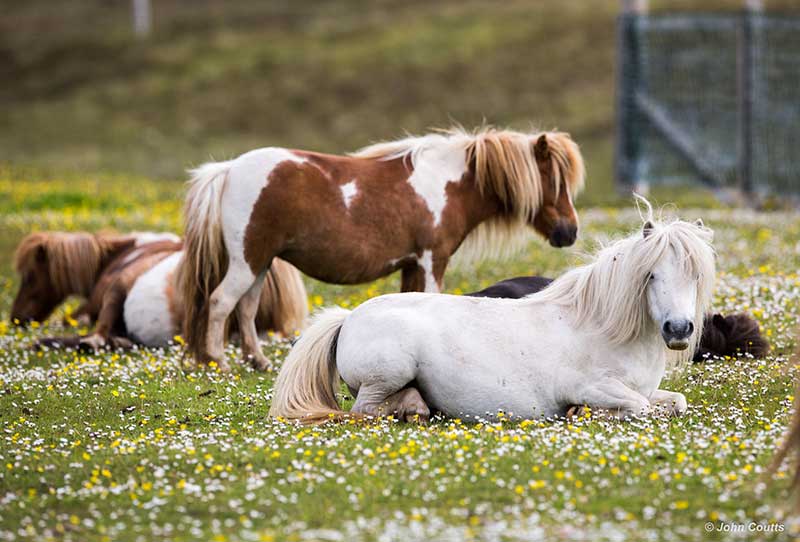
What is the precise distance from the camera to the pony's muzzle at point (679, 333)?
818 centimetres

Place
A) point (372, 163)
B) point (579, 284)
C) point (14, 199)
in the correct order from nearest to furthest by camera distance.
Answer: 1. point (579, 284)
2. point (372, 163)
3. point (14, 199)

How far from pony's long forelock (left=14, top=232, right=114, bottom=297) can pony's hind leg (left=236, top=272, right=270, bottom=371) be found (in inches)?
183

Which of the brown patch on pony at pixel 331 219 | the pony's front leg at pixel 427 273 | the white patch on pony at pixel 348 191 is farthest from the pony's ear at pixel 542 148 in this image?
the white patch on pony at pixel 348 191

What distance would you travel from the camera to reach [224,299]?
11.3 meters

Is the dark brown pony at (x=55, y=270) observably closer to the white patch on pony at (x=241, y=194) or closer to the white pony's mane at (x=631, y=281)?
the white patch on pony at (x=241, y=194)

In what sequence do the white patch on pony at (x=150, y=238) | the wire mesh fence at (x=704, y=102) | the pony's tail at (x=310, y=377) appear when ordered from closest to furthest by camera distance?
the pony's tail at (x=310, y=377)
the white patch on pony at (x=150, y=238)
the wire mesh fence at (x=704, y=102)

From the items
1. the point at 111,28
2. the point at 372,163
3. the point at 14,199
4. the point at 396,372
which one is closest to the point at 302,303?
the point at 372,163

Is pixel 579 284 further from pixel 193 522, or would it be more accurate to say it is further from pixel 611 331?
pixel 193 522

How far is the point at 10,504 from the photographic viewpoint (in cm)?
687

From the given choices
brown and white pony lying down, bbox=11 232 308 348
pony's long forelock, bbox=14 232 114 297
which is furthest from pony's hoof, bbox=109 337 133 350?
pony's long forelock, bbox=14 232 114 297

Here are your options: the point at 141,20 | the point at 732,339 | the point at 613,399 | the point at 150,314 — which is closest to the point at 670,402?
the point at 613,399

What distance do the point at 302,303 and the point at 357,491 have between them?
7.09 meters

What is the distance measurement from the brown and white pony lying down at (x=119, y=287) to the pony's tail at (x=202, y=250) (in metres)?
0.92

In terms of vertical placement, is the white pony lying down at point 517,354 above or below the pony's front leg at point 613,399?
above
